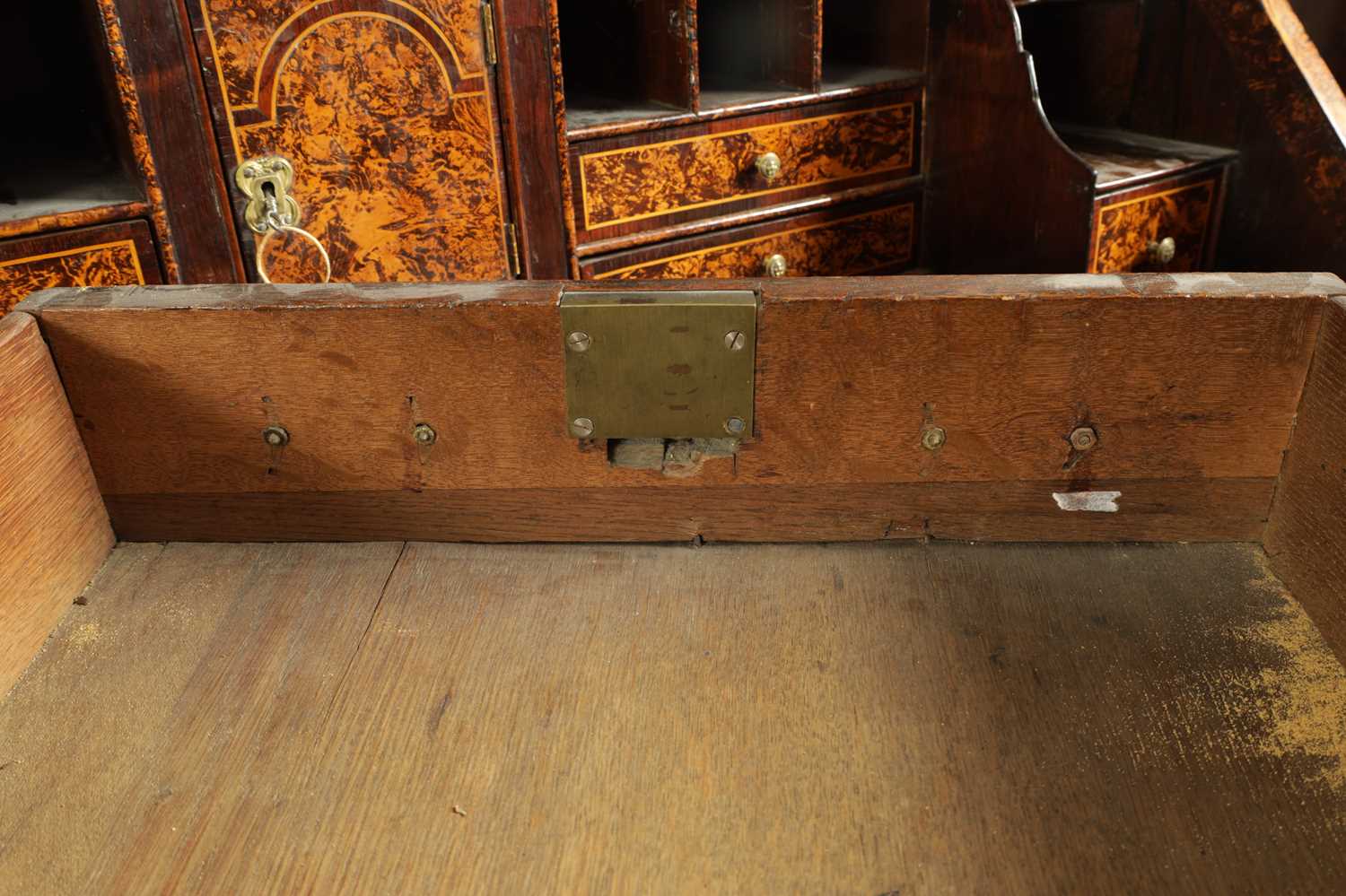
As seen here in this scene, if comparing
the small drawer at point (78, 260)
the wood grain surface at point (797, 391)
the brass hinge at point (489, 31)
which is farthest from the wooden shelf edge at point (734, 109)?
the wood grain surface at point (797, 391)

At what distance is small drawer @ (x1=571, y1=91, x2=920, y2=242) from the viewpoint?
5.78 feet

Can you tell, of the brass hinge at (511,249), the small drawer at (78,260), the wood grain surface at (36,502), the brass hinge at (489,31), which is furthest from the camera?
the brass hinge at (511,249)

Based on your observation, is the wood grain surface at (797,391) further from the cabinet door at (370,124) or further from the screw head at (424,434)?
the cabinet door at (370,124)

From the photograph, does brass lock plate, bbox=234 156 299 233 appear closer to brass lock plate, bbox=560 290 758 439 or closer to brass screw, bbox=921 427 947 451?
brass lock plate, bbox=560 290 758 439

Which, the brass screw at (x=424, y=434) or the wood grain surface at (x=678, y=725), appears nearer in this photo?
the wood grain surface at (x=678, y=725)

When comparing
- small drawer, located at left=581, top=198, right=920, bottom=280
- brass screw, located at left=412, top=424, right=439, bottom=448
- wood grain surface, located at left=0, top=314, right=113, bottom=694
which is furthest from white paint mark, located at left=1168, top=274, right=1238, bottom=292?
small drawer, located at left=581, top=198, right=920, bottom=280

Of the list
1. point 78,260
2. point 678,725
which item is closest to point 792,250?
point 78,260

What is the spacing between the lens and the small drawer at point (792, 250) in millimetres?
1851

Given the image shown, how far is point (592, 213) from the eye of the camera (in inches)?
69.4

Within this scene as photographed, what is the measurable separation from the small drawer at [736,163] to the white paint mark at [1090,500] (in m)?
1.14

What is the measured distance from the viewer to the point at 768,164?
1.89 meters

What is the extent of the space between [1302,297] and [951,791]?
1.38 ft

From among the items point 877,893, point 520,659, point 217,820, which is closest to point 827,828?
point 877,893

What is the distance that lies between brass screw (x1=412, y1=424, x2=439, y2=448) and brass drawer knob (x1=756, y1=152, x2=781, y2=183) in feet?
4.12
